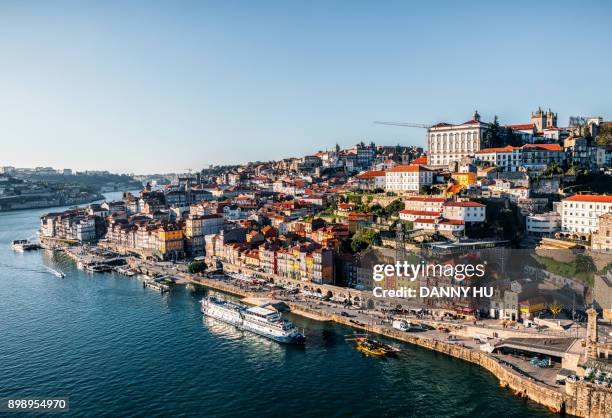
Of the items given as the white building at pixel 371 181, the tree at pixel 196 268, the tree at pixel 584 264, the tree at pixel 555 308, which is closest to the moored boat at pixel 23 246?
the tree at pixel 196 268

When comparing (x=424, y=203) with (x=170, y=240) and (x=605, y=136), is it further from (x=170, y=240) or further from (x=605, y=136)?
(x=605, y=136)

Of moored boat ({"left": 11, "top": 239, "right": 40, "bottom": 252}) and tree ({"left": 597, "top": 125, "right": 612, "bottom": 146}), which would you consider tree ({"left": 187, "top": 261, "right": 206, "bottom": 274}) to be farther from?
tree ({"left": 597, "top": 125, "right": 612, "bottom": 146})

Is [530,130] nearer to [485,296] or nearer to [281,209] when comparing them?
[281,209]

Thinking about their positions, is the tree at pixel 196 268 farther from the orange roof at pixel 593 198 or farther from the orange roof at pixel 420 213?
the orange roof at pixel 593 198

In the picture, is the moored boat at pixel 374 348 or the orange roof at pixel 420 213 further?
the orange roof at pixel 420 213

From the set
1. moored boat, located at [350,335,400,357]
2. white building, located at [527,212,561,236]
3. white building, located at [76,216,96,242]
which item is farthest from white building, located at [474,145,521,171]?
white building, located at [76,216,96,242]

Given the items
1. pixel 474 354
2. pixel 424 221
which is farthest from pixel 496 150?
pixel 474 354

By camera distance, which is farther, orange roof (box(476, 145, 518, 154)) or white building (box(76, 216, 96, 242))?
white building (box(76, 216, 96, 242))
